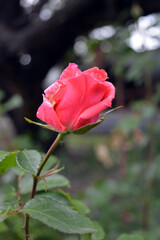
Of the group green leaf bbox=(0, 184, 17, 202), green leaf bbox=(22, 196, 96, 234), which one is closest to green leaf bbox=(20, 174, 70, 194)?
green leaf bbox=(0, 184, 17, 202)

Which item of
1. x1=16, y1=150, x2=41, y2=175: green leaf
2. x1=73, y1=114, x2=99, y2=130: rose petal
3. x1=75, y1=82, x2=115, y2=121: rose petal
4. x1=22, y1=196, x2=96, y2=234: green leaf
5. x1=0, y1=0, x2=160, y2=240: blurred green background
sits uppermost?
x1=75, y1=82, x2=115, y2=121: rose petal

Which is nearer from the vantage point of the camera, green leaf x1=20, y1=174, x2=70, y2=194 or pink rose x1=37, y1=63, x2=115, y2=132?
pink rose x1=37, y1=63, x2=115, y2=132

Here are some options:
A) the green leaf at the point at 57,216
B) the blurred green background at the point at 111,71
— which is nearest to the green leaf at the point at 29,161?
the green leaf at the point at 57,216

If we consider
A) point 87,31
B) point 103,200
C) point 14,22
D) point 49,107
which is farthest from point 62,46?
point 49,107

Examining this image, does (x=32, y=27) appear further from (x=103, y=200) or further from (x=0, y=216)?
(x=0, y=216)

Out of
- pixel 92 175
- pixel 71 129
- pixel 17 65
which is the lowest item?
pixel 92 175

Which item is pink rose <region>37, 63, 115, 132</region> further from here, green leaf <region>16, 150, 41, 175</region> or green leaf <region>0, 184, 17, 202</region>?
green leaf <region>0, 184, 17, 202</region>
